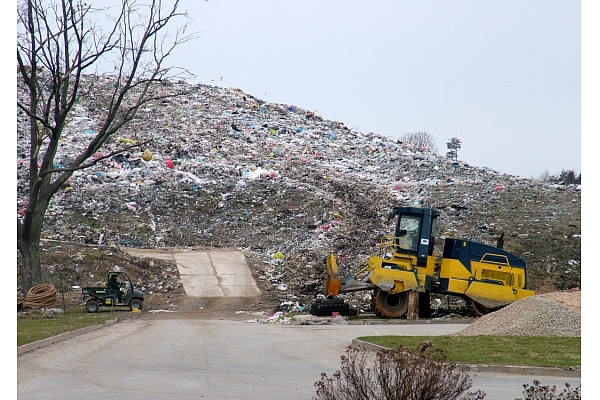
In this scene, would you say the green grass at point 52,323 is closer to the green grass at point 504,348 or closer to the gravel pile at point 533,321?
the green grass at point 504,348

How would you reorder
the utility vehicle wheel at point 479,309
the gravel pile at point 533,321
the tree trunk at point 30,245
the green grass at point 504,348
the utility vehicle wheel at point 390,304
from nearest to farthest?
the green grass at point 504,348 < the gravel pile at point 533,321 < the utility vehicle wheel at point 390,304 < the utility vehicle wheel at point 479,309 < the tree trunk at point 30,245

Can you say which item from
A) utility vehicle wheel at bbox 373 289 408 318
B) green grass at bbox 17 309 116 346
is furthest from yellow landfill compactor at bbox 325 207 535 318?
green grass at bbox 17 309 116 346

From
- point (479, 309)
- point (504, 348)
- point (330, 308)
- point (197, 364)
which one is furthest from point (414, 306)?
point (197, 364)

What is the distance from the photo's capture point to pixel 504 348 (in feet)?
40.2

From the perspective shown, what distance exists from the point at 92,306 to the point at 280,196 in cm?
1341

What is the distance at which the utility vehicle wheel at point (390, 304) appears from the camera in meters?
18.8

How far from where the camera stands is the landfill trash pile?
26.5 meters

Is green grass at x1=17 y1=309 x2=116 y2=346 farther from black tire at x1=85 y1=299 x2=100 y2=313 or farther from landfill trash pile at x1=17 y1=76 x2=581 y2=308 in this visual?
landfill trash pile at x1=17 y1=76 x2=581 y2=308

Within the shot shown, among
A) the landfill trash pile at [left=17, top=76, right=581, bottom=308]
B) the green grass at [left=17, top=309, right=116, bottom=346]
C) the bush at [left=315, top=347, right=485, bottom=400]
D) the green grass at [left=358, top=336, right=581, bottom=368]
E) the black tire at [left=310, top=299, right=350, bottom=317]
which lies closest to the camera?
the bush at [left=315, top=347, right=485, bottom=400]

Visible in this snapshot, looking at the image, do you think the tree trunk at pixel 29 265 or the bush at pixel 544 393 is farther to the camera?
the tree trunk at pixel 29 265

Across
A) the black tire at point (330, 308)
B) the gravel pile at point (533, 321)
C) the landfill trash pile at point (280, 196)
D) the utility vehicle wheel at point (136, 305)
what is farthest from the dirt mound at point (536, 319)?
the utility vehicle wheel at point (136, 305)

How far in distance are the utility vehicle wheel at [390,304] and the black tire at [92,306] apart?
7.63m

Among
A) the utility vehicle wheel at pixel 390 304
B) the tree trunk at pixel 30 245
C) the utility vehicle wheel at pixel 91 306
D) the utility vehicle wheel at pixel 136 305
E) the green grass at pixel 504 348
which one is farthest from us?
the utility vehicle wheel at pixel 136 305

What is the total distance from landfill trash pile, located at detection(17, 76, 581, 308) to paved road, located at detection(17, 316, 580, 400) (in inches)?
284
